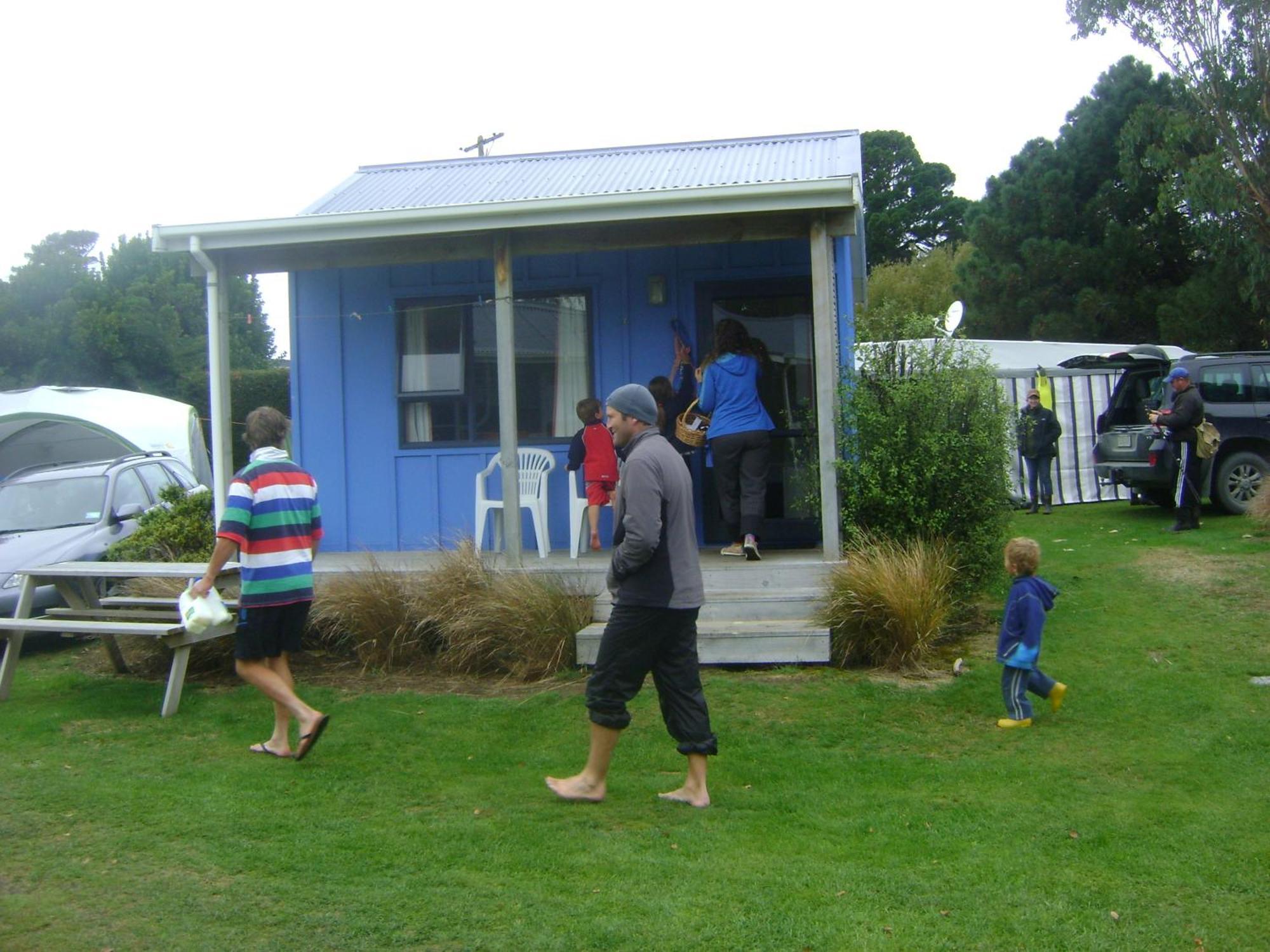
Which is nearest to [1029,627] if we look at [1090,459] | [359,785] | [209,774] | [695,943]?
[695,943]

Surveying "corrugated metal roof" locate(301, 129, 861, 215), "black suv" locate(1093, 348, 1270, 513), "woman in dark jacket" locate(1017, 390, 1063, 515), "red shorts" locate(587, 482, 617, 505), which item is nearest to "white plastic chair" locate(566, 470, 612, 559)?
"red shorts" locate(587, 482, 617, 505)

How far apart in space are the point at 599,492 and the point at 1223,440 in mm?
7774

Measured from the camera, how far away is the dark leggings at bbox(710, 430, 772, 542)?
333 inches

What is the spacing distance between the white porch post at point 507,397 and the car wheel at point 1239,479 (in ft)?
28.0

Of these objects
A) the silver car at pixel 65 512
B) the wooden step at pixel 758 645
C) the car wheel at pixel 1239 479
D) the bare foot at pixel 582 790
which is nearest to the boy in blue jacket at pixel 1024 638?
the wooden step at pixel 758 645

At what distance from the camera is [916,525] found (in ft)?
26.9

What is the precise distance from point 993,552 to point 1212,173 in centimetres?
1801

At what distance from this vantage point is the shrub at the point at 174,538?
30.7 feet

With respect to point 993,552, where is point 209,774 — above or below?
below

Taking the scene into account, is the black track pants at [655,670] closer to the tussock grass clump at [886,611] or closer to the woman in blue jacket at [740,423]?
the tussock grass clump at [886,611]

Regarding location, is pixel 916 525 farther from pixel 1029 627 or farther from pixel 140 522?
pixel 140 522

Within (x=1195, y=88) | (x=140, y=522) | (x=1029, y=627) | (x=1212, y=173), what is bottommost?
(x=1029, y=627)

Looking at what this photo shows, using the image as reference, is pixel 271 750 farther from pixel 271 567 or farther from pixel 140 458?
pixel 140 458

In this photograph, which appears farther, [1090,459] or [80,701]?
[1090,459]
